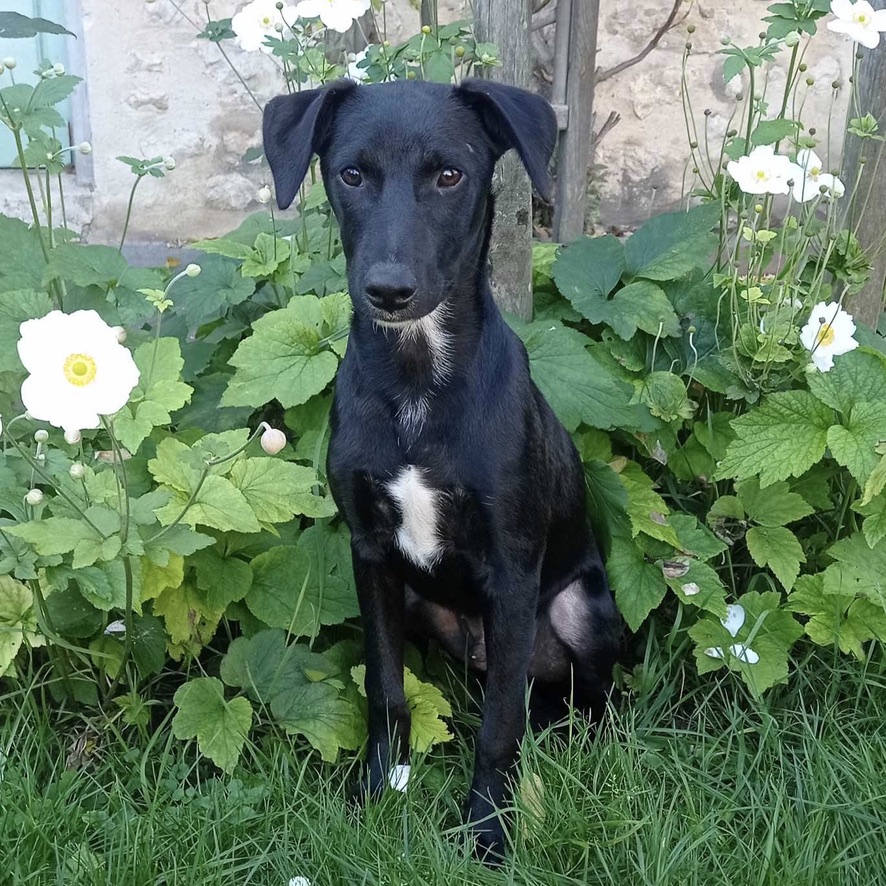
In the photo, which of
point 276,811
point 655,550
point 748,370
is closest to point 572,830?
point 276,811

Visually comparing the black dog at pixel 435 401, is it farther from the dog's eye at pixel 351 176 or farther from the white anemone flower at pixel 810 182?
the white anemone flower at pixel 810 182

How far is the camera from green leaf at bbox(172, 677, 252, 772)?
2.25m

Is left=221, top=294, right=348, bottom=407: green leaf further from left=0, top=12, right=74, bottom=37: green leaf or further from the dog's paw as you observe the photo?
the dog's paw

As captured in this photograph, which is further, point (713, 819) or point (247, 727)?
point (247, 727)

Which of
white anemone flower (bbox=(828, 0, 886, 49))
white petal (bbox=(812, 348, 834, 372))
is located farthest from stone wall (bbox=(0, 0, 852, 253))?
white petal (bbox=(812, 348, 834, 372))

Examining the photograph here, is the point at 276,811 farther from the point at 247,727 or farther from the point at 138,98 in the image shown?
the point at 138,98

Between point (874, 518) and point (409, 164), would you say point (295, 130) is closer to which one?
point (409, 164)

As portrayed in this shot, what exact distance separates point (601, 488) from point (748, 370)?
48 cm

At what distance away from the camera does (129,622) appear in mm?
2207

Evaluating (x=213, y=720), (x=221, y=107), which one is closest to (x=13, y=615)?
(x=213, y=720)

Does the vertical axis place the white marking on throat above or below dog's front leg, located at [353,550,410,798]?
above

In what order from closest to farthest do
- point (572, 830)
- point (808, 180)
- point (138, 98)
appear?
1. point (572, 830)
2. point (808, 180)
3. point (138, 98)

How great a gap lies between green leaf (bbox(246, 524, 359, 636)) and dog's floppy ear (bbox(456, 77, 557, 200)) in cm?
102

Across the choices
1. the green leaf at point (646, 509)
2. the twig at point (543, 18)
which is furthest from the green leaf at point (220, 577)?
the twig at point (543, 18)
